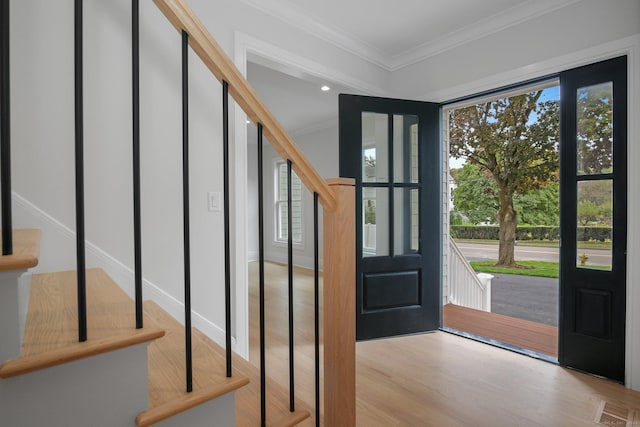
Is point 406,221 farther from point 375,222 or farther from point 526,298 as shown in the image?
point 526,298

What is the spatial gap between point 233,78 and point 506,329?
138 inches

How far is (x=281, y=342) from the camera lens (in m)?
2.86

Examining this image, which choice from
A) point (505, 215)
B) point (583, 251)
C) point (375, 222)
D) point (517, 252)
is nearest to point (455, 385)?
point (583, 251)

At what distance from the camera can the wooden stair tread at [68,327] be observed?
2.21 ft

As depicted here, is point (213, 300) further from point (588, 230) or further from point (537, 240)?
point (537, 240)

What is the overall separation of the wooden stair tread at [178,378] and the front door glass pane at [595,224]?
8.19 feet

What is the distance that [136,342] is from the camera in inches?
30.3

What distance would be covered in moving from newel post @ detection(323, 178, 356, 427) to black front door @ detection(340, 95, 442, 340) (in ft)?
5.26

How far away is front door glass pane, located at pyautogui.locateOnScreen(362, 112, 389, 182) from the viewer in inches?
117

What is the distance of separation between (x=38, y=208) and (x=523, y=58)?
3.27 meters

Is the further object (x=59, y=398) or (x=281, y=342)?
(x=281, y=342)

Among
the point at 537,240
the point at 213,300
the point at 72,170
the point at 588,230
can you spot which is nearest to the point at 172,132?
the point at 72,170

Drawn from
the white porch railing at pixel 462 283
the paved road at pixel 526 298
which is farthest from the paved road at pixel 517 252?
the white porch railing at pixel 462 283

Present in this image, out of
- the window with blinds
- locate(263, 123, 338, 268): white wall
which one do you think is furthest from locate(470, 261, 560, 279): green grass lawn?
the window with blinds
